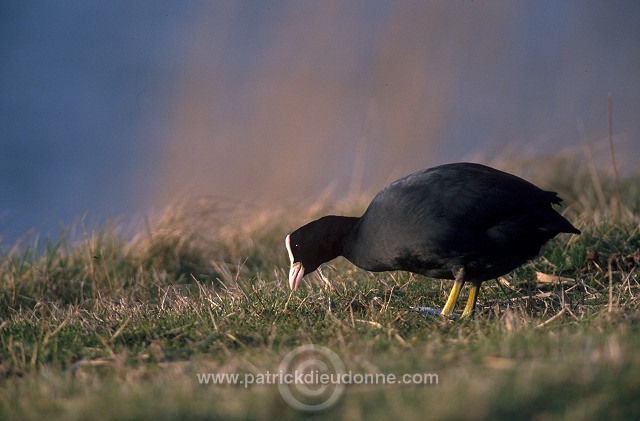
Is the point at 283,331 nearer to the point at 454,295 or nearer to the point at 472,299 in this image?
the point at 454,295

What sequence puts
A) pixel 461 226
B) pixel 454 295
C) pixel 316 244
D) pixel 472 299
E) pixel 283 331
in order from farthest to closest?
1. pixel 316 244
2. pixel 472 299
3. pixel 454 295
4. pixel 461 226
5. pixel 283 331

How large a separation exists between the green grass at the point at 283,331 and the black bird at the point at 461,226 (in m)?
0.24

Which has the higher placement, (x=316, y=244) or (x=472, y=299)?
(x=316, y=244)

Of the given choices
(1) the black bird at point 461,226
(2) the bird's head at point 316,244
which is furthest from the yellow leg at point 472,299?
(2) the bird's head at point 316,244

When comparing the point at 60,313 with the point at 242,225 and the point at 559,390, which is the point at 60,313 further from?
the point at 559,390

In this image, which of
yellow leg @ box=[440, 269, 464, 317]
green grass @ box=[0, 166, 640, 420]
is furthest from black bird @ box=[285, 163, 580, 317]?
green grass @ box=[0, 166, 640, 420]

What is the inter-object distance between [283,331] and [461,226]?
1.07 metres

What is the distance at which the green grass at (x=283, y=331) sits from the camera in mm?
2246

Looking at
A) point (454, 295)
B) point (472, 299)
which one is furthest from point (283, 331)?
point (472, 299)

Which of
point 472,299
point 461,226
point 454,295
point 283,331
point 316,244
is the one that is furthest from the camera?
point 316,244

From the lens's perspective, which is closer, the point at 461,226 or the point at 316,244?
the point at 461,226

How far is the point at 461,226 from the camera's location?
12.9ft

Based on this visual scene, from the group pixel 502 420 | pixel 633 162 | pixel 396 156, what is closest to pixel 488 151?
pixel 633 162

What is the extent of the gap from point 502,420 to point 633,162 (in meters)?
6.54
